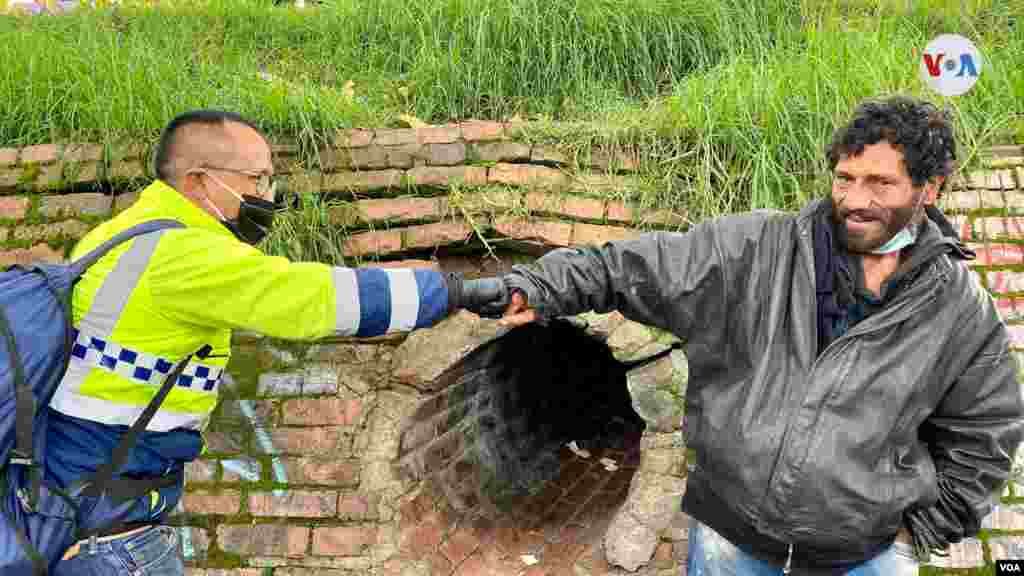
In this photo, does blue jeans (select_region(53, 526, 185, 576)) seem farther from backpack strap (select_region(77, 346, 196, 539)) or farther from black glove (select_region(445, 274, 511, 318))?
black glove (select_region(445, 274, 511, 318))

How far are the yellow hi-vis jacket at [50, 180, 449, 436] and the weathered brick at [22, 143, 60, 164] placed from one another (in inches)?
70.5

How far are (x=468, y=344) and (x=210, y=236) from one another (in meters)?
1.45

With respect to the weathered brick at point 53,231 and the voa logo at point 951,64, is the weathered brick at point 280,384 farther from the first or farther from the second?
the voa logo at point 951,64

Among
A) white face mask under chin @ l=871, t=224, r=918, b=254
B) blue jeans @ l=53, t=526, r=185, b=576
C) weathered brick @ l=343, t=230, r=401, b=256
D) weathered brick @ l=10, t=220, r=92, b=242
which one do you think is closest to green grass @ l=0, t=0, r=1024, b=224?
weathered brick @ l=10, t=220, r=92, b=242

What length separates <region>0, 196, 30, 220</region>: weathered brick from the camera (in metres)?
3.32

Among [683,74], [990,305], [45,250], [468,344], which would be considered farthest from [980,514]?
[45,250]

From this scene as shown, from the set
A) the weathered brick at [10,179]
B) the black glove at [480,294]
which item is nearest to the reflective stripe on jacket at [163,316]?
the black glove at [480,294]

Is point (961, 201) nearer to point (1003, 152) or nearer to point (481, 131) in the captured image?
point (1003, 152)

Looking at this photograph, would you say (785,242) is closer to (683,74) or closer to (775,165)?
(775,165)

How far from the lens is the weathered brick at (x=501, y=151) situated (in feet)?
10.9

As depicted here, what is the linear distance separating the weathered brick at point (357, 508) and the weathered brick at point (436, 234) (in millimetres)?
998

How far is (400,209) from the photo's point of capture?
3.23 metres

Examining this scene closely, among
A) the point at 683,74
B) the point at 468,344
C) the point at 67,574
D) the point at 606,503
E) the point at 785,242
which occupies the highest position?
the point at 683,74

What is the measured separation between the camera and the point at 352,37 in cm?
488
